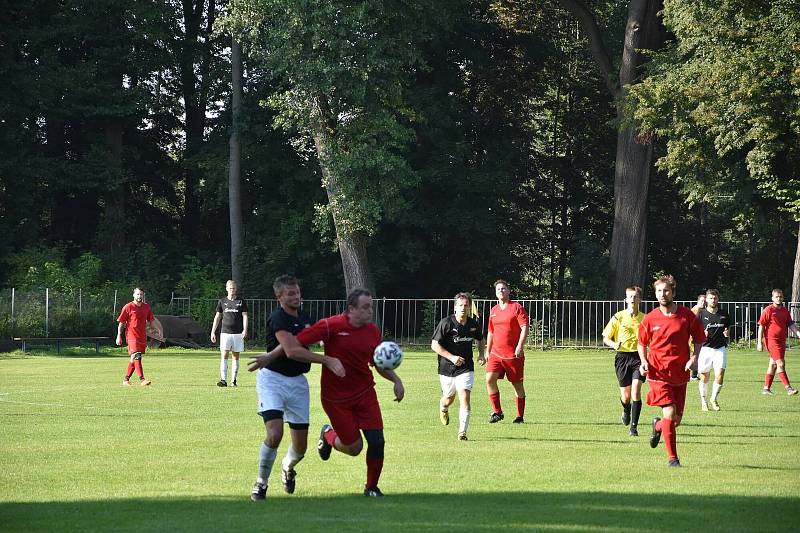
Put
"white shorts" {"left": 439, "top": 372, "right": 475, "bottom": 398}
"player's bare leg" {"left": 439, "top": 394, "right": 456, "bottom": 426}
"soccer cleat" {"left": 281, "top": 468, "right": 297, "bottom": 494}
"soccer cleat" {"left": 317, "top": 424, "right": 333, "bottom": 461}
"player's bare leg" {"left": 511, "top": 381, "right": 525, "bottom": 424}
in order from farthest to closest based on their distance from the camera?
"player's bare leg" {"left": 511, "top": 381, "right": 525, "bottom": 424}
"player's bare leg" {"left": 439, "top": 394, "right": 456, "bottom": 426}
"white shorts" {"left": 439, "top": 372, "right": 475, "bottom": 398}
"soccer cleat" {"left": 317, "top": 424, "right": 333, "bottom": 461}
"soccer cleat" {"left": 281, "top": 468, "right": 297, "bottom": 494}

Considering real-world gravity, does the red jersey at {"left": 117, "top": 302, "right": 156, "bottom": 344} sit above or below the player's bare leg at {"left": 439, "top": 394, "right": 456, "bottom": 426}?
above

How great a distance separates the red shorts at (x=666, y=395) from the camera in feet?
42.7

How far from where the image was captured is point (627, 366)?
693 inches

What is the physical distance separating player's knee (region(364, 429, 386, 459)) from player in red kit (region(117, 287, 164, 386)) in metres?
15.0

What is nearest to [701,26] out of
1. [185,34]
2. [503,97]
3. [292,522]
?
[503,97]

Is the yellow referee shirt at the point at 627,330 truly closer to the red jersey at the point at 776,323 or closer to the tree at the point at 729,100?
the red jersey at the point at 776,323

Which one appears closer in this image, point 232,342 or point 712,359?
point 712,359

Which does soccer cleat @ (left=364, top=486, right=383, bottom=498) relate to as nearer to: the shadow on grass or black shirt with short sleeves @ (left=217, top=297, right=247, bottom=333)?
the shadow on grass

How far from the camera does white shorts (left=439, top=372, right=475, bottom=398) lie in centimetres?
1602

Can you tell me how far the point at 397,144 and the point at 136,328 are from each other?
2285 cm

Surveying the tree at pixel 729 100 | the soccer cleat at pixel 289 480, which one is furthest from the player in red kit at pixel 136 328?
the tree at pixel 729 100

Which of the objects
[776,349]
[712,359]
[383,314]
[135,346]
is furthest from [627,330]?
[383,314]

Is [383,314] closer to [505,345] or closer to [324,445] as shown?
[505,345]

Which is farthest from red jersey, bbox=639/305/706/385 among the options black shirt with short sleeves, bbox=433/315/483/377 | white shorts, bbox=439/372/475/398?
black shirt with short sleeves, bbox=433/315/483/377
